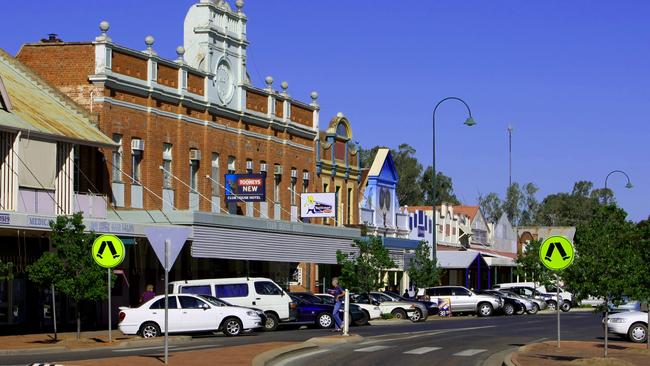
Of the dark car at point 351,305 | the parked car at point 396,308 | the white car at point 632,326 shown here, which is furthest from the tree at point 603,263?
the parked car at point 396,308

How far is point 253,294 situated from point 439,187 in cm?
9764

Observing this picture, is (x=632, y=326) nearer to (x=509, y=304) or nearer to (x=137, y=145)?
(x=137, y=145)

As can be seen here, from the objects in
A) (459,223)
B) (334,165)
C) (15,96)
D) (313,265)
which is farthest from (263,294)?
(459,223)

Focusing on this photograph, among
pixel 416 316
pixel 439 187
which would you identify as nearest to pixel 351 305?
pixel 416 316

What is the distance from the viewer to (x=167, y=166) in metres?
49.2

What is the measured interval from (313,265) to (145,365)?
37401mm

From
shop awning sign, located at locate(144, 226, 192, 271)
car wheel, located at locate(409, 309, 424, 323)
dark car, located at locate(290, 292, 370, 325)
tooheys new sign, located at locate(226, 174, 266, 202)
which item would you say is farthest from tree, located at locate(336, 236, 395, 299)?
shop awning sign, located at locate(144, 226, 192, 271)

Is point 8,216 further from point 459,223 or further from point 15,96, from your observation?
point 459,223

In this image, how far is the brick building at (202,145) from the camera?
145 ft

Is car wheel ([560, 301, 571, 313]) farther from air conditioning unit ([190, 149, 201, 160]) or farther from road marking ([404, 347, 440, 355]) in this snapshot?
road marking ([404, 347, 440, 355])

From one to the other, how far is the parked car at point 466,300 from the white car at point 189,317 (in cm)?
2154

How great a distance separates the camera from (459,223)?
89.2 m

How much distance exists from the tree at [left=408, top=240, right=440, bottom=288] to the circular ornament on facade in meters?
14.7

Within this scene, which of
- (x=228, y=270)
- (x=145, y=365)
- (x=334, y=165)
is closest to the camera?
(x=145, y=365)
